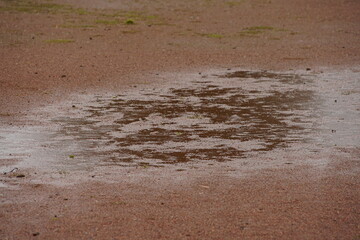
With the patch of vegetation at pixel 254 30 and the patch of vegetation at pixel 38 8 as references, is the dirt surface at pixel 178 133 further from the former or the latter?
the patch of vegetation at pixel 38 8

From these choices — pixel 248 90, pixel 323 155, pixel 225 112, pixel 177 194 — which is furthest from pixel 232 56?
pixel 177 194

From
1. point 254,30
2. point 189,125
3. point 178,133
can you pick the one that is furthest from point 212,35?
point 178,133

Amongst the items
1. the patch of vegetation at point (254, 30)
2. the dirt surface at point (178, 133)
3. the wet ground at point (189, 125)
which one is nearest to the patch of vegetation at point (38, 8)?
the dirt surface at point (178, 133)

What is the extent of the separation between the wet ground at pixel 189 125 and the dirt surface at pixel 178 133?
33mm

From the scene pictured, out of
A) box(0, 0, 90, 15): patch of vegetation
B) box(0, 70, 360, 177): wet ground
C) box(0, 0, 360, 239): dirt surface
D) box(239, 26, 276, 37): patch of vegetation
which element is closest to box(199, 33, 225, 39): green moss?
box(0, 0, 360, 239): dirt surface

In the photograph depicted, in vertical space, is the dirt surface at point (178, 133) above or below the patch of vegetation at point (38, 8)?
below

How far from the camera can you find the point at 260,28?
75.2 ft

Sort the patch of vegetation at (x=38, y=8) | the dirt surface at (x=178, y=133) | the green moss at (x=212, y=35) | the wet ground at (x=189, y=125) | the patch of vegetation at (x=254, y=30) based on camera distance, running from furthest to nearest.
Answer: the patch of vegetation at (x=38, y=8) < the patch of vegetation at (x=254, y=30) < the green moss at (x=212, y=35) < the wet ground at (x=189, y=125) < the dirt surface at (x=178, y=133)

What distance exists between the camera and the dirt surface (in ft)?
23.3

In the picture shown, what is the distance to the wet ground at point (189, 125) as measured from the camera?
9475 millimetres

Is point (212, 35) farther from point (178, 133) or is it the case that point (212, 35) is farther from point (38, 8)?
point (178, 133)

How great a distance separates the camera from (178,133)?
10656 mm

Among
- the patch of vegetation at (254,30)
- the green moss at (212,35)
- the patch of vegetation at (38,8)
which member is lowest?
the patch of vegetation at (254,30)

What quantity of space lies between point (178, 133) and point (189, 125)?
1.84 ft
